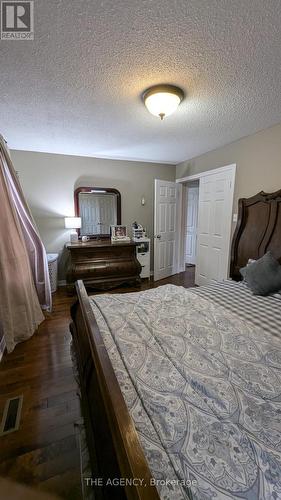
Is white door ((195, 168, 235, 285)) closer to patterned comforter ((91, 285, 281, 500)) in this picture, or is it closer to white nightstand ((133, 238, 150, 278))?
white nightstand ((133, 238, 150, 278))

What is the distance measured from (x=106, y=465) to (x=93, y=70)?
229cm

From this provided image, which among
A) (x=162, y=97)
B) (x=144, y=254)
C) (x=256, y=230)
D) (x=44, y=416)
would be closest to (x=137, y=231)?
(x=144, y=254)

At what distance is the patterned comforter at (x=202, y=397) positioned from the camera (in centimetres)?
63

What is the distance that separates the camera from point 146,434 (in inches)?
29.3

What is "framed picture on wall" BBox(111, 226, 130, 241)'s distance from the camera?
13.3 ft

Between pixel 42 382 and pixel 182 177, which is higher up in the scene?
pixel 182 177

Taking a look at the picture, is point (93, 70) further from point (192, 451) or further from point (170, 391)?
point (192, 451)

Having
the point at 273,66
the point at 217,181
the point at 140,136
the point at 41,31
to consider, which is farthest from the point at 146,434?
the point at 217,181

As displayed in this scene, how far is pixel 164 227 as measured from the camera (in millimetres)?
4332

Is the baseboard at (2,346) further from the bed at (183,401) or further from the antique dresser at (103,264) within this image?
the antique dresser at (103,264)

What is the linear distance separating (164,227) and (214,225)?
1.08 metres

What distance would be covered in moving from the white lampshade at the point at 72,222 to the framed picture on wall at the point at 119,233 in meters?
0.65

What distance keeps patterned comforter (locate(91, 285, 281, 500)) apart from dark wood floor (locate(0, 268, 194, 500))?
690 millimetres

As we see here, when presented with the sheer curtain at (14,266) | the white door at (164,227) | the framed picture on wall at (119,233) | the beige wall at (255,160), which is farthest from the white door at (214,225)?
the sheer curtain at (14,266)
